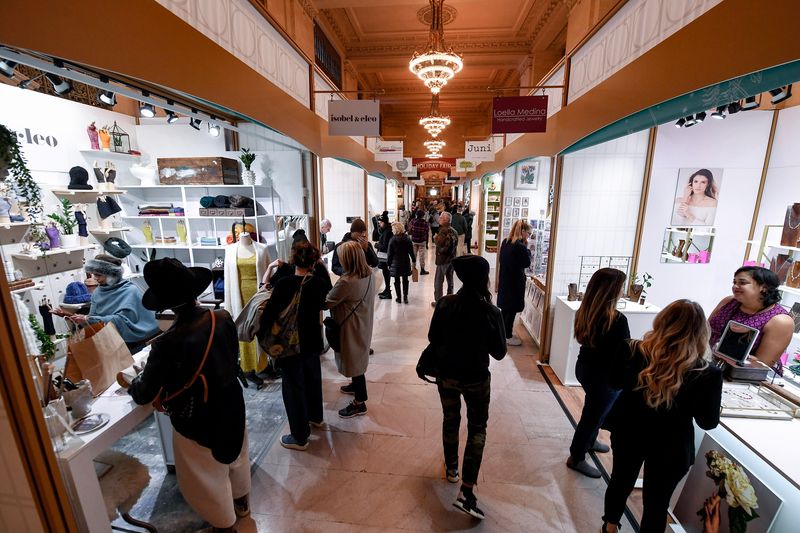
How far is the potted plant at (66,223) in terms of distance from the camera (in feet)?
13.0

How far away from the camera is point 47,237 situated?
12.3 feet

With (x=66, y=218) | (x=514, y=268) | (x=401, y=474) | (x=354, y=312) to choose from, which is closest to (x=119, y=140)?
(x=66, y=218)

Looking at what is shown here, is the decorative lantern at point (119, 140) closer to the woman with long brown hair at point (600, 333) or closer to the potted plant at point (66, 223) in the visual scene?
the potted plant at point (66, 223)

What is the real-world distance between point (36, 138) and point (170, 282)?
4006 mm

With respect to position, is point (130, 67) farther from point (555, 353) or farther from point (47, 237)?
point (555, 353)

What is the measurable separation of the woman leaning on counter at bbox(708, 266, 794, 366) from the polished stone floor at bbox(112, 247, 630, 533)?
1520mm

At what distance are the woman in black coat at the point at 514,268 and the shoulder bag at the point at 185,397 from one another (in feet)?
12.5

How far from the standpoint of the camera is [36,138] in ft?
13.1

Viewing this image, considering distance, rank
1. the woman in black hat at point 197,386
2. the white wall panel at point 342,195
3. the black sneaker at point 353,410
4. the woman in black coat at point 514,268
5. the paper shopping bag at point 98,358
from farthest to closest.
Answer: the white wall panel at point 342,195 → the woman in black coat at point 514,268 → the black sneaker at point 353,410 → the paper shopping bag at point 98,358 → the woman in black hat at point 197,386

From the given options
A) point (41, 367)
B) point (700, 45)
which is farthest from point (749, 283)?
point (41, 367)

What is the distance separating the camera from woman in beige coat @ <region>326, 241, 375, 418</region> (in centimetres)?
305

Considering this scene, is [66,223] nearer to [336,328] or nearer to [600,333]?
[336,328]

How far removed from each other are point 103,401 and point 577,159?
195 inches

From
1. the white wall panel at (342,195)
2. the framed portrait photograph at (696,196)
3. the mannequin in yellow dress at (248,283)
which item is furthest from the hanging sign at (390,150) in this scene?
the framed portrait photograph at (696,196)
